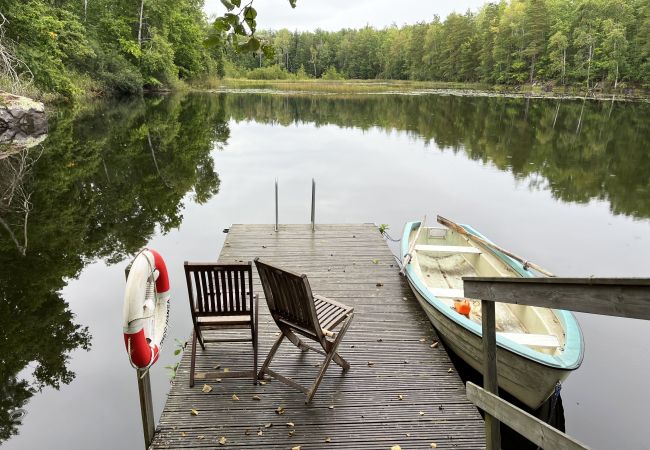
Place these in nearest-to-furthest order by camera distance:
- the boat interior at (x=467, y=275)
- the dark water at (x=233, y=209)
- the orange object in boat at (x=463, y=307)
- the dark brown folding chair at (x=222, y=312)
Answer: the dark brown folding chair at (x=222, y=312)
the boat interior at (x=467, y=275)
the dark water at (x=233, y=209)
the orange object in boat at (x=463, y=307)

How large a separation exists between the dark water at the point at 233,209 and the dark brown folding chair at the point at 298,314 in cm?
183

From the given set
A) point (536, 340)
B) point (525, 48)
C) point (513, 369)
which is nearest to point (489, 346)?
point (513, 369)

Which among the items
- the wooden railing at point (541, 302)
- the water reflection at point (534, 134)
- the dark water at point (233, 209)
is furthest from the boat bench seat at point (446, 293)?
the water reflection at point (534, 134)

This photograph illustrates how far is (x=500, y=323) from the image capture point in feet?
17.0

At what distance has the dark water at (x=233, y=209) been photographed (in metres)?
4.97

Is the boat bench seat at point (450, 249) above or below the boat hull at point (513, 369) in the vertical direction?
above

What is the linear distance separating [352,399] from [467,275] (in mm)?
3365

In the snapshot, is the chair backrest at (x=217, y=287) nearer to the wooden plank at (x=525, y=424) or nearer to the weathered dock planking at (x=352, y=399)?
the weathered dock planking at (x=352, y=399)

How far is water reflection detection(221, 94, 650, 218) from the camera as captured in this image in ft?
49.1

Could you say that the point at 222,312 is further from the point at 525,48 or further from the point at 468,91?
the point at 525,48

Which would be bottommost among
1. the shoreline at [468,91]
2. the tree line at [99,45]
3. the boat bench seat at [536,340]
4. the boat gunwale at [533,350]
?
→ the boat bench seat at [536,340]

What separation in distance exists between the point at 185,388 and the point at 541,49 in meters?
65.0

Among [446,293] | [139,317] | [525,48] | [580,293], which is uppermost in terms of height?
[525,48]

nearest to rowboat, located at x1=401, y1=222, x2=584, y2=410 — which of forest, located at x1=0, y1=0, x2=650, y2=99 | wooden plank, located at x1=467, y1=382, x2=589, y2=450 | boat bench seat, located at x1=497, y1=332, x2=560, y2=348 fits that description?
boat bench seat, located at x1=497, y1=332, x2=560, y2=348
